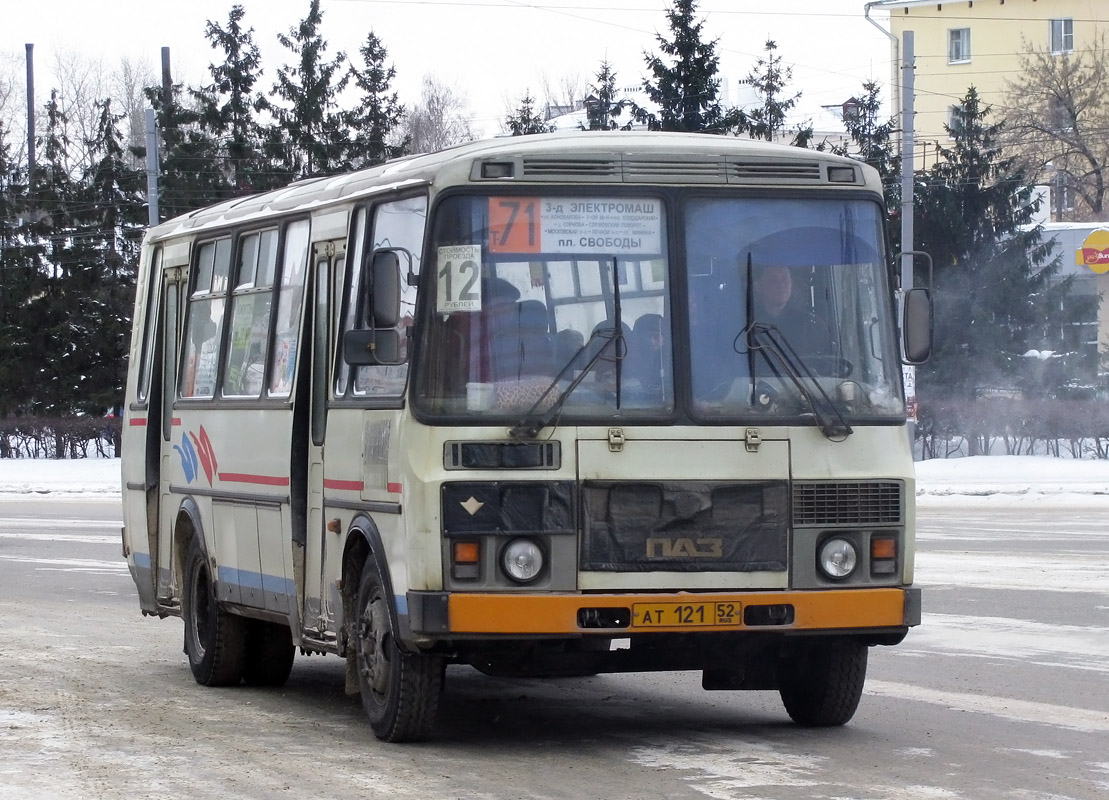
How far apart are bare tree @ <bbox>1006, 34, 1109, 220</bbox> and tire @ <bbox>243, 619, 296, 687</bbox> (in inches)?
2190

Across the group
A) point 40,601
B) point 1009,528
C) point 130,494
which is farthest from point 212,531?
point 1009,528

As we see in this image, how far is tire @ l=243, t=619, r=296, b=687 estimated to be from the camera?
1141 centimetres

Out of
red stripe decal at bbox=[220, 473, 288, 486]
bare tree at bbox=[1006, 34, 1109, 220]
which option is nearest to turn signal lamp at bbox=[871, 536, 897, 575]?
red stripe decal at bbox=[220, 473, 288, 486]

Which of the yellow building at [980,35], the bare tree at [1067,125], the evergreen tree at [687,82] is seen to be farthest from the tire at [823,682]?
the yellow building at [980,35]

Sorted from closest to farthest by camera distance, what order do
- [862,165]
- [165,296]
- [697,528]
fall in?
[697,528], [862,165], [165,296]

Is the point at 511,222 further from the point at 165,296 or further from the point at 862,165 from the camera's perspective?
the point at 165,296

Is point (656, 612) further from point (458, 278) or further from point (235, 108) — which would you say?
point (235, 108)

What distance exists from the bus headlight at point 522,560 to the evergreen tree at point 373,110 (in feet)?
137

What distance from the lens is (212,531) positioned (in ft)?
37.1

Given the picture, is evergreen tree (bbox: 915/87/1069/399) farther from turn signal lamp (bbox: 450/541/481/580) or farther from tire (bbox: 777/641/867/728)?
turn signal lamp (bbox: 450/541/481/580)

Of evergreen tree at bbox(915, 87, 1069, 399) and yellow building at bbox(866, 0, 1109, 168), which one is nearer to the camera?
evergreen tree at bbox(915, 87, 1069, 399)

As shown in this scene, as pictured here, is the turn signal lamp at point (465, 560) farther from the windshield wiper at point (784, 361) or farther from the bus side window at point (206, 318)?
the bus side window at point (206, 318)

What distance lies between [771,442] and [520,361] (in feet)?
3.61

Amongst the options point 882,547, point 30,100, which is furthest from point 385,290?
point 30,100
